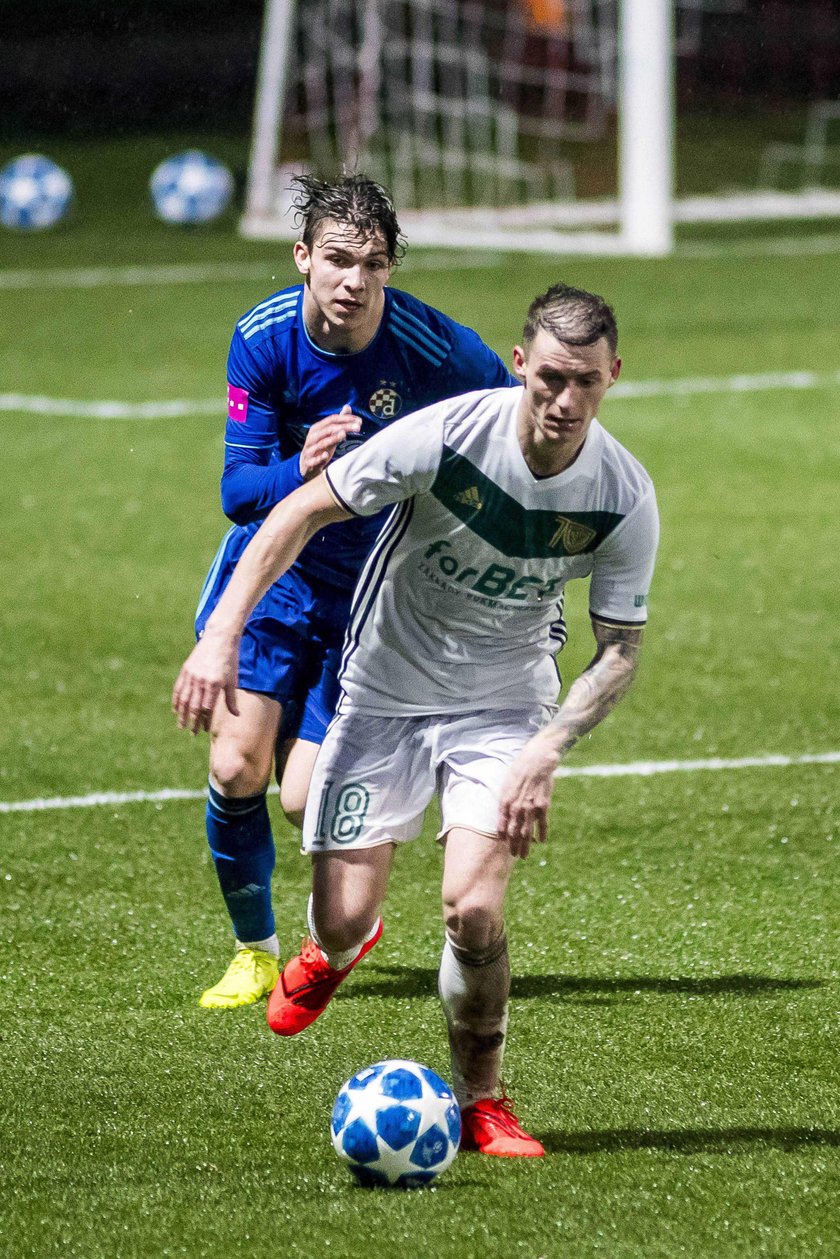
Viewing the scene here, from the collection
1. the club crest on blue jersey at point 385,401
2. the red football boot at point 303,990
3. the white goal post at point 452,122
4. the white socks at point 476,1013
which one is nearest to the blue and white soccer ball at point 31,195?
the white goal post at point 452,122

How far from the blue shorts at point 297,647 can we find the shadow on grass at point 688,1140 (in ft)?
A: 4.90

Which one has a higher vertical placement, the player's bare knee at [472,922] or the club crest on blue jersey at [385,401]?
the club crest on blue jersey at [385,401]

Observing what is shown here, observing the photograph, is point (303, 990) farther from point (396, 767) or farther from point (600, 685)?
point (600, 685)

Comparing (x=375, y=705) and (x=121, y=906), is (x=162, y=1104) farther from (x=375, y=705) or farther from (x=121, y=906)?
(x=121, y=906)

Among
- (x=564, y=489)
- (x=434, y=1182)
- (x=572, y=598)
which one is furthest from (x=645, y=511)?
Result: (x=572, y=598)

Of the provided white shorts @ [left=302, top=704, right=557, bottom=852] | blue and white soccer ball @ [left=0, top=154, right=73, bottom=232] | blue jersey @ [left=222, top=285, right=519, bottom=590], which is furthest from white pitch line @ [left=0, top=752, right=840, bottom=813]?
blue and white soccer ball @ [left=0, top=154, right=73, bottom=232]

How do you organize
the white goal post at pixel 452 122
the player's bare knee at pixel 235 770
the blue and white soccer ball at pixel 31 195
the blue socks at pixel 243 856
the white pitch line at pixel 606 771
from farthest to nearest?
the blue and white soccer ball at pixel 31 195 → the white goal post at pixel 452 122 → the white pitch line at pixel 606 771 → the blue socks at pixel 243 856 → the player's bare knee at pixel 235 770

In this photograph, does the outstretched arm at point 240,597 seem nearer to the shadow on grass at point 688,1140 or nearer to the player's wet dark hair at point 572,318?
the player's wet dark hair at point 572,318

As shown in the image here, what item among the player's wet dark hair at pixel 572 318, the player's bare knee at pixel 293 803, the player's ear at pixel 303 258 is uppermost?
the player's ear at pixel 303 258

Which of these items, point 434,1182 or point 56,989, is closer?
point 434,1182

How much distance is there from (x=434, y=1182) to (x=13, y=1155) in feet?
3.28

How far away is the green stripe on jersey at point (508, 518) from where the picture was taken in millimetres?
4492

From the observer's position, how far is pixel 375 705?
190 inches

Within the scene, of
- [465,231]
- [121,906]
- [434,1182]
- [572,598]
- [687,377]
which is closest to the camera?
[434,1182]
